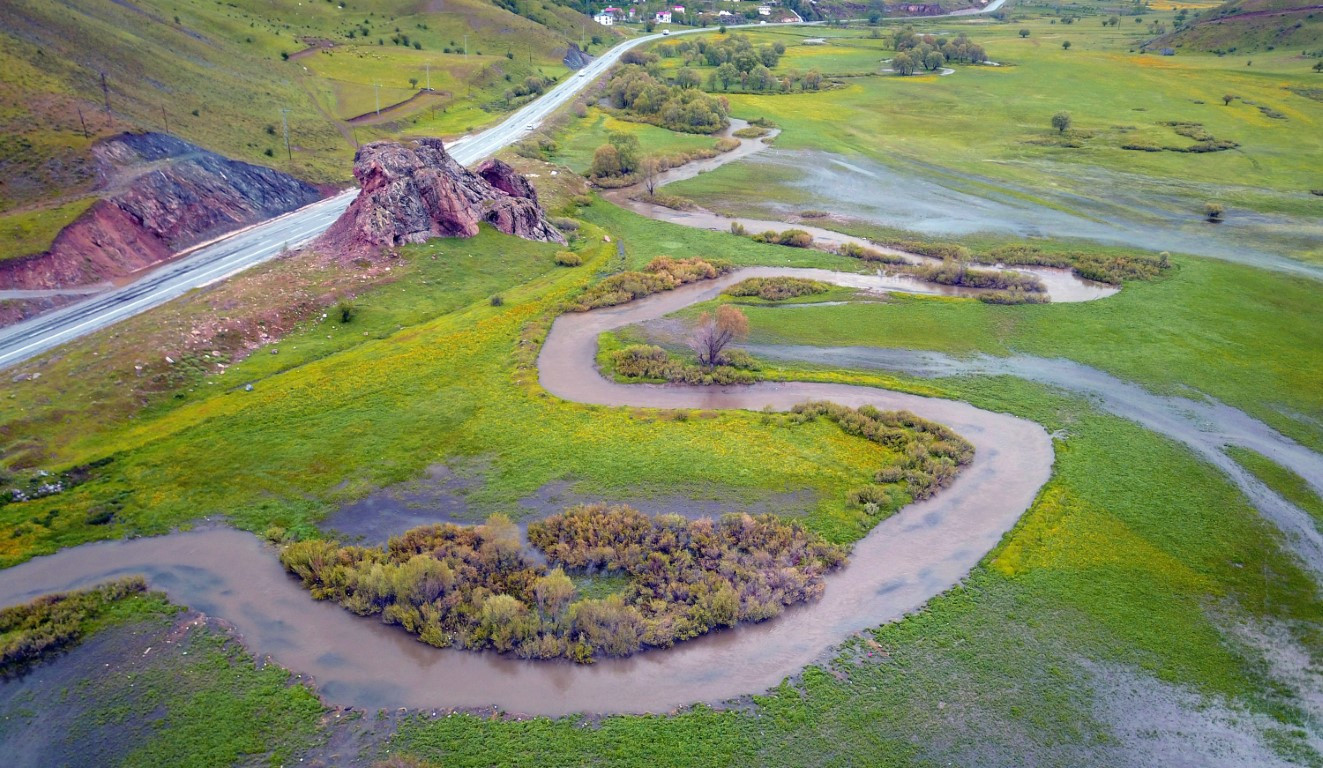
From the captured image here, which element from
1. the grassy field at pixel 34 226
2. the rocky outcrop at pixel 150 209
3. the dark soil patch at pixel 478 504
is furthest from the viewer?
the rocky outcrop at pixel 150 209

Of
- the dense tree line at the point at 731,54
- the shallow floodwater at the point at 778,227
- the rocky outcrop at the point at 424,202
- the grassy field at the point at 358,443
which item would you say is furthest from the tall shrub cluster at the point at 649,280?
the dense tree line at the point at 731,54

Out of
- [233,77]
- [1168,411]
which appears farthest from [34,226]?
[1168,411]

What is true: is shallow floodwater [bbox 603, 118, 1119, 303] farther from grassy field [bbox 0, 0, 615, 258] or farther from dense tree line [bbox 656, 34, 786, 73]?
dense tree line [bbox 656, 34, 786, 73]

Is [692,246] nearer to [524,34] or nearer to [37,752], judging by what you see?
[37,752]

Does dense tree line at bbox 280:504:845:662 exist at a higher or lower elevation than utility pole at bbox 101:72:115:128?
lower

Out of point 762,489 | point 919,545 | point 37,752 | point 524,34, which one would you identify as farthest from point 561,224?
point 524,34

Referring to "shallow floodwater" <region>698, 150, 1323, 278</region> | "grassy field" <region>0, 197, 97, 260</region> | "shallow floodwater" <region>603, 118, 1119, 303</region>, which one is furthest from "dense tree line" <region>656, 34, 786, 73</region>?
"grassy field" <region>0, 197, 97, 260</region>

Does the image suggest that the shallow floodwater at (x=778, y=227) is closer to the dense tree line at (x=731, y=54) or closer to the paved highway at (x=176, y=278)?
the paved highway at (x=176, y=278)
